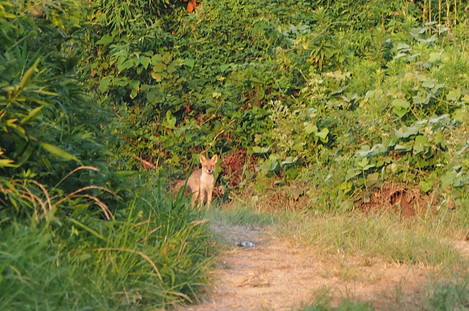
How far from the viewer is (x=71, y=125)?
19.3ft

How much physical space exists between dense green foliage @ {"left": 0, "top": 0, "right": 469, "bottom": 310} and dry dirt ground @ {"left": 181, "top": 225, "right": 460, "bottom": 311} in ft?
0.80

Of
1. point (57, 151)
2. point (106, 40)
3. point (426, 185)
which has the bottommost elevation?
point (426, 185)

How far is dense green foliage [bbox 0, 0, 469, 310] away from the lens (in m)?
5.02

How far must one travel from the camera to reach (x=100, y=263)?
16.5 ft

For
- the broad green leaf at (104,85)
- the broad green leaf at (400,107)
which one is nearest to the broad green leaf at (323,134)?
the broad green leaf at (400,107)

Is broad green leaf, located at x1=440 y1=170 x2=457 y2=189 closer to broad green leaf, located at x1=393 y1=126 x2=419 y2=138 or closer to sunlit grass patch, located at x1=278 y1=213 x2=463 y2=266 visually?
broad green leaf, located at x1=393 y1=126 x2=419 y2=138

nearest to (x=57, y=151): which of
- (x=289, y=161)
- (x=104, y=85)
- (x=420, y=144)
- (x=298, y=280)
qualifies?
(x=298, y=280)

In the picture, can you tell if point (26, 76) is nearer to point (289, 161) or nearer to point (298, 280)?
point (298, 280)

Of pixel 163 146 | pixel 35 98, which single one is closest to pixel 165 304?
pixel 35 98

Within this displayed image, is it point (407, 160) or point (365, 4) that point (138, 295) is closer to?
point (407, 160)

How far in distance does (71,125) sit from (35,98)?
68 centimetres

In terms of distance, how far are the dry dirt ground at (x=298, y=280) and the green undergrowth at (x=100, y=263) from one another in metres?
0.20

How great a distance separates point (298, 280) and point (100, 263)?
1488mm

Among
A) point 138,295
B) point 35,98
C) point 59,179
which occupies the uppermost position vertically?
point 35,98
